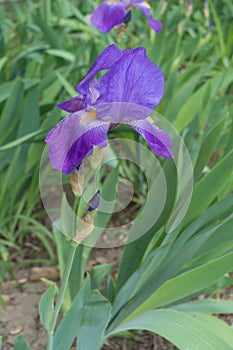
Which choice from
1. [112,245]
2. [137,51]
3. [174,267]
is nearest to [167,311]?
[174,267]

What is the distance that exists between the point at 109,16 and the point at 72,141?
1072mm

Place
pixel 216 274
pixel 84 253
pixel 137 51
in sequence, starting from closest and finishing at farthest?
pixel 137 51
pixel 216 274
pixel 84 253

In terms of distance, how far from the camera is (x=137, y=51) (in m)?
0.78

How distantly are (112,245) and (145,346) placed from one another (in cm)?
45

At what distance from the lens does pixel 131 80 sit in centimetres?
79

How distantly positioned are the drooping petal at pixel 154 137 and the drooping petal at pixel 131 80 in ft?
0.10

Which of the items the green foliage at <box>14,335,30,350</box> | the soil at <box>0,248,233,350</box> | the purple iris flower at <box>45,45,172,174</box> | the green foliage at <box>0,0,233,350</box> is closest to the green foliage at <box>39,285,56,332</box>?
the green foliage at <box>0,0,233,350</box>

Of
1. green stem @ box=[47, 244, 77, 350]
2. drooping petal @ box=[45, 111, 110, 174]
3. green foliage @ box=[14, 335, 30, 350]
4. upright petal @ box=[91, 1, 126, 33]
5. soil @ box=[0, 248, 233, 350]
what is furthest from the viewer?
upright petal @ box=[91, 1, 126, 33]

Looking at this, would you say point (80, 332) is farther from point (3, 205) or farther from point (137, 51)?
point (3, 205)

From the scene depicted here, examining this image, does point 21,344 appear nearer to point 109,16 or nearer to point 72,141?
point 72,141

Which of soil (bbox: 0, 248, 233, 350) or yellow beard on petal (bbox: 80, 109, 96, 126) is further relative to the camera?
soil (bbox: 0, 248, 233, 350)

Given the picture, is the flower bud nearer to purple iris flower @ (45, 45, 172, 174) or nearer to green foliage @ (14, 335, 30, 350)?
purple iris flower @ (45, 45, 172, 174)

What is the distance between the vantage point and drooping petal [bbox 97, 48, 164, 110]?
2.55ft

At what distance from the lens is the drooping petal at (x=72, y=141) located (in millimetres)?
773
